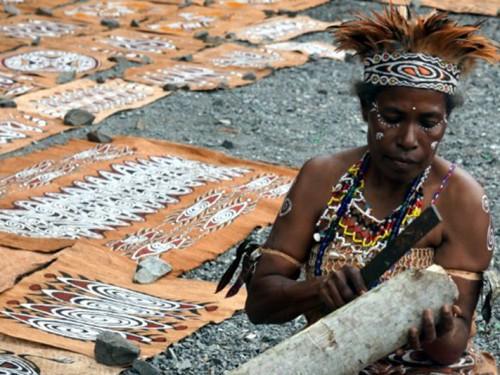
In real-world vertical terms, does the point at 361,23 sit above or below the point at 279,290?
above

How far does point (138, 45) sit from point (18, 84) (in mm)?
1598

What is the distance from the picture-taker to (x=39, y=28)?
9.88 m

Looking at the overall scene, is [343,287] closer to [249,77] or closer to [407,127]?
[407,127]

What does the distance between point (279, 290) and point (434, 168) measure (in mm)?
524

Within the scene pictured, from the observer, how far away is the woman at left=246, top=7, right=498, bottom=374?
10.1 ft

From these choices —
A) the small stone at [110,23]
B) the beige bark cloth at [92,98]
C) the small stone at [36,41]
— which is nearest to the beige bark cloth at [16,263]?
the beige bark cloth at [92,98]

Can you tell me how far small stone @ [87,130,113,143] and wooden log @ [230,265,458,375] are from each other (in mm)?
4382

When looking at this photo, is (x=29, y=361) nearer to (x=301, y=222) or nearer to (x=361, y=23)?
(x=301, y=222)

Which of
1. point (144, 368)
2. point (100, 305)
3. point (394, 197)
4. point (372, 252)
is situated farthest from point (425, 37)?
point (100, 305)

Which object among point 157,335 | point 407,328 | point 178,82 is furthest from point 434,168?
point 178,82

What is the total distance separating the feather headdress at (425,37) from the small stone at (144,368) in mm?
1489

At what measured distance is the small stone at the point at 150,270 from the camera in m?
5.07

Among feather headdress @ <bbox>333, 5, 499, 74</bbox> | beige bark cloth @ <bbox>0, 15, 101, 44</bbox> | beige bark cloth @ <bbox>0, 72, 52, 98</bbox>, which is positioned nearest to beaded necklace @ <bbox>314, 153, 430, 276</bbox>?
feather headdress @ <bbox>333, 5, 499, 74</bbox>

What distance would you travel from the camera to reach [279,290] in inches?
124
